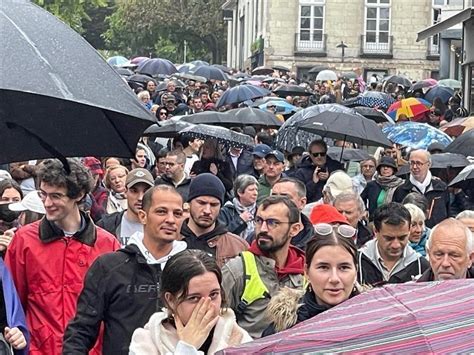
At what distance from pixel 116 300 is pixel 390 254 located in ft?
8.22

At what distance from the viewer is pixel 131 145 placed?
16.6 feet

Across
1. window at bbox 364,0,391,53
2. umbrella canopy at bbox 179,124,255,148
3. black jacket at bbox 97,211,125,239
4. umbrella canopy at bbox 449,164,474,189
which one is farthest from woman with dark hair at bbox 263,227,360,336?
window at bbox 364,0,391,53

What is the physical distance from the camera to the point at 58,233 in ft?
20.4

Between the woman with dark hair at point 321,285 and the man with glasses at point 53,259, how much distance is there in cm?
141

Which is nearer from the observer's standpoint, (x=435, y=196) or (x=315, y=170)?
(x=435, y=196)

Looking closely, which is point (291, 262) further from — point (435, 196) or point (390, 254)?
point (435, 196)

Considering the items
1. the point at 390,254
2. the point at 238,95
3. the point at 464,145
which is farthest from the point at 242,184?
the point at 238,95

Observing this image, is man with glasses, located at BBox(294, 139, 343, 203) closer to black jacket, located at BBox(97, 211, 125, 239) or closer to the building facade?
black jacket, located at BBox(97, 211, 125, 239)

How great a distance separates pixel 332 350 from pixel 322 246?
2.25 meters

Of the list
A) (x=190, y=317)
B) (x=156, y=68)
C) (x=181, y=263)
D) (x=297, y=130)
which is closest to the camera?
(x=190, y=317)

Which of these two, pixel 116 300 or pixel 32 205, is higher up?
pixel 32 205

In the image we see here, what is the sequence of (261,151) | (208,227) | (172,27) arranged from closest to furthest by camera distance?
(208,227), (261,151), (172,27)

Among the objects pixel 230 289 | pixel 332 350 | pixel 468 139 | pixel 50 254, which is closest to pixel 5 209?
pixel 50 254

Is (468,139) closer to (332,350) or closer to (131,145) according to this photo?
(131,145)
